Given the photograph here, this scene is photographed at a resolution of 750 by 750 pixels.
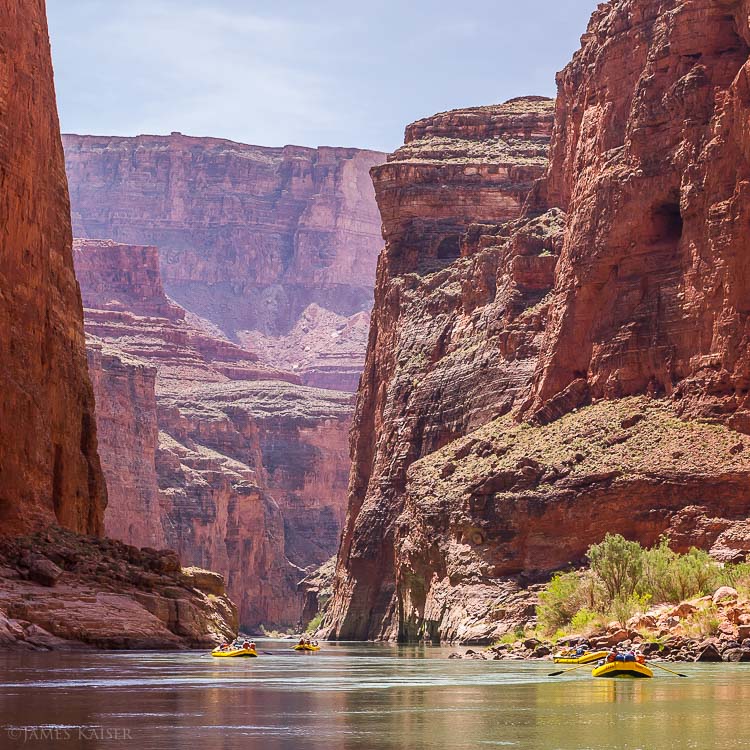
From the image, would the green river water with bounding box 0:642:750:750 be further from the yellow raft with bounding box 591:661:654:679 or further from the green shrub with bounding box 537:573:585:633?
the green shrub with bounding box 537:573:585:633

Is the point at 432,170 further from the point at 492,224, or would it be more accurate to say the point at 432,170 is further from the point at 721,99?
the point at 721,99

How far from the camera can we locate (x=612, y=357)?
120375 millimetres

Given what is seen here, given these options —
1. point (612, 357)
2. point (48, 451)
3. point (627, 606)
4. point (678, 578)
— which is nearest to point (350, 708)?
point (48, 451)

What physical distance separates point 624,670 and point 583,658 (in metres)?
11.9

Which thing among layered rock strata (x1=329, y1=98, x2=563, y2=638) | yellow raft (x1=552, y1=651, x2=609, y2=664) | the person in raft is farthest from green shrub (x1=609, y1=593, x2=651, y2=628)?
layered rock strata (x1=329, y1=98, x2=563, y2=638)

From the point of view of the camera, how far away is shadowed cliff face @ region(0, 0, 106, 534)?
84125 millimetres

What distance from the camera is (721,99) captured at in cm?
11494

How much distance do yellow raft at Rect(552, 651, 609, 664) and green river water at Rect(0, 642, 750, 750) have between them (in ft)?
10.7

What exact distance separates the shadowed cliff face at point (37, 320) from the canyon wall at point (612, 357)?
31347mm

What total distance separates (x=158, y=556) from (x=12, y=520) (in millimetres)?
8444

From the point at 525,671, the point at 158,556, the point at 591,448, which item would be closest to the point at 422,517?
the point at 591,448

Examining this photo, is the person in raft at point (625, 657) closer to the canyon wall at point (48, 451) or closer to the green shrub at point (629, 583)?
the canyon wall at point (48, 451)

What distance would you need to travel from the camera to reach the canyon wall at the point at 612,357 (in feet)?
365

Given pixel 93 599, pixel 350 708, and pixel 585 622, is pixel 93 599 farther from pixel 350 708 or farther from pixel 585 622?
pixel 350 708
